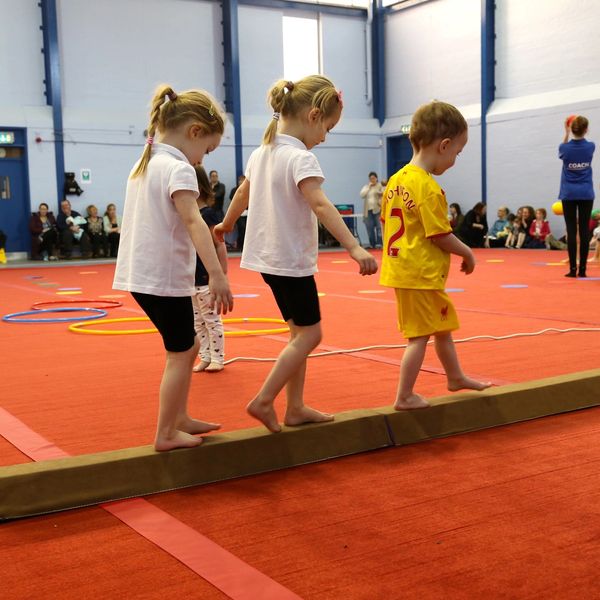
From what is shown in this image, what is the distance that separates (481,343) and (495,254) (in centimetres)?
1083

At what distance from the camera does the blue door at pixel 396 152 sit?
851 inches

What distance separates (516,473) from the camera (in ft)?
9.05

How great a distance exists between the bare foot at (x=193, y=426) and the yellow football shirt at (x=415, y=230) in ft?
3.03

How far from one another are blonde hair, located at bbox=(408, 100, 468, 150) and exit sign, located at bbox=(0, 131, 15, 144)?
15.6 m

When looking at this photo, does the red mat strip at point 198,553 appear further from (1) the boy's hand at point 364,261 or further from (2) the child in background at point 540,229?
(2) the child in background at point 540,229

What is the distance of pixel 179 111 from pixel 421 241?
1085mm

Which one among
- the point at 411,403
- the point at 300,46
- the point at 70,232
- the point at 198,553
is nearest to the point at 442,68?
the point at 300,46

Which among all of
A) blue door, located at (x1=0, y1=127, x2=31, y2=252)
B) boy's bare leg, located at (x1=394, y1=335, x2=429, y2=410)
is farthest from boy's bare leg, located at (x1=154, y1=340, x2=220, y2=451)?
blue door, located at (x1=0, y1=127, x2=31, y2=252)

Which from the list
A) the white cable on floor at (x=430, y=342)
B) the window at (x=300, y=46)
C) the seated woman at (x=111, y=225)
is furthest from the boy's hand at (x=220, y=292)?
the window at (x=300, y=46)

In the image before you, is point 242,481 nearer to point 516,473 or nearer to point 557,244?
point 516,473

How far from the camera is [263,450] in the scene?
2.93 metres

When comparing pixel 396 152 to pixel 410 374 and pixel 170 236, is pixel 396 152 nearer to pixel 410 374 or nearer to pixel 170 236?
pixel 410 374

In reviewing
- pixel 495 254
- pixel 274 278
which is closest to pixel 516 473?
pixel 274 278

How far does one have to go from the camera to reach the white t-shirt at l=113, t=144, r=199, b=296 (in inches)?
109
